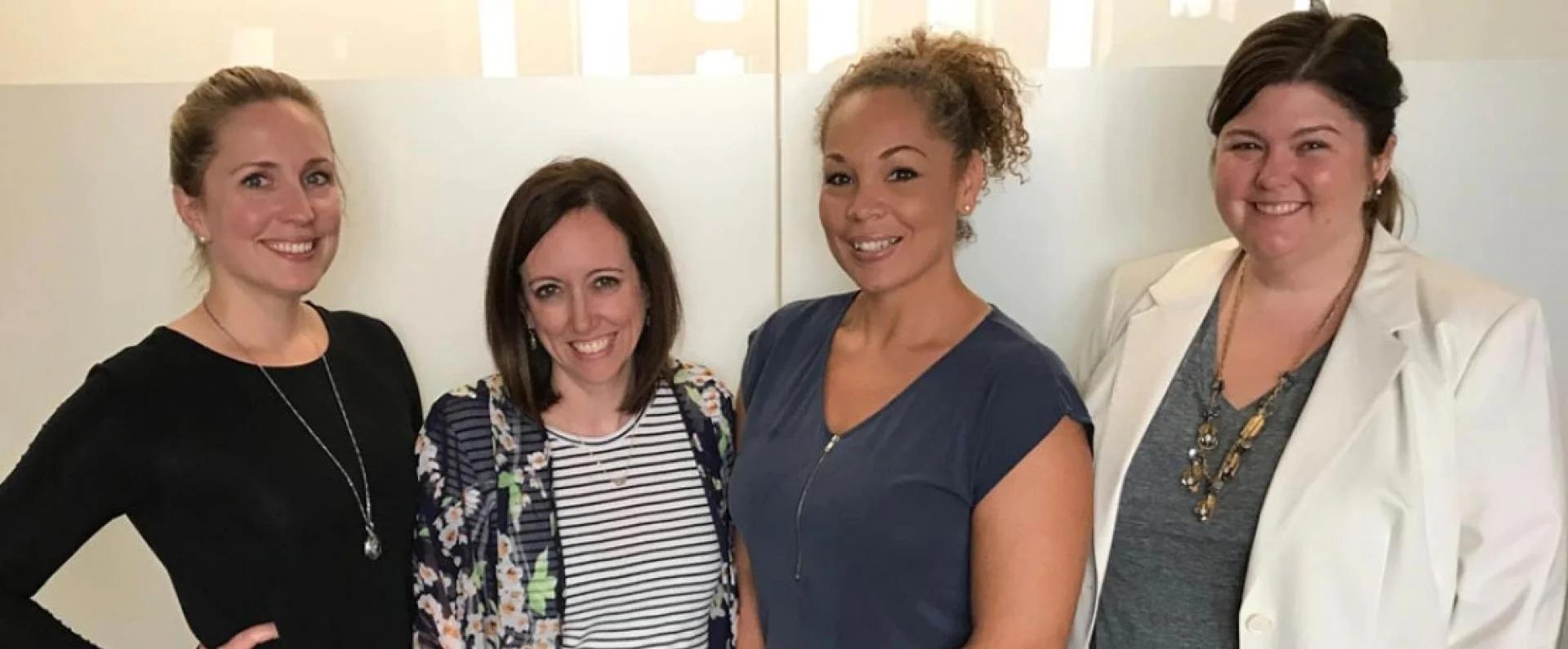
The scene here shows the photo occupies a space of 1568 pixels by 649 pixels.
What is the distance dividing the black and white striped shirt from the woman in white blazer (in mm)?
510

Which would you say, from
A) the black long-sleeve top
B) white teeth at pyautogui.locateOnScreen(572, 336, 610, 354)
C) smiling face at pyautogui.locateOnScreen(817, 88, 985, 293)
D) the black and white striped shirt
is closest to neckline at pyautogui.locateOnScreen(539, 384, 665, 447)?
the black and white striped shirt

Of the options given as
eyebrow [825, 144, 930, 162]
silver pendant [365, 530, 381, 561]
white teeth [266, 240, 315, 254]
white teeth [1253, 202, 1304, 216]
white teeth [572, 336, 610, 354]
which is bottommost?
silver pendant [365, 530, 381, 561]

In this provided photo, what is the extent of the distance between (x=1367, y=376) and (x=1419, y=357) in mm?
60

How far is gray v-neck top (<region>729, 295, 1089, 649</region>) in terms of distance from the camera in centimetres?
130

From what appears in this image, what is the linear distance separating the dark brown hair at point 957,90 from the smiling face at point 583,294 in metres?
0.33

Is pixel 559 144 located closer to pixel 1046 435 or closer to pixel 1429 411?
pixel 1046 435

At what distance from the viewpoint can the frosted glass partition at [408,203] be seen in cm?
195

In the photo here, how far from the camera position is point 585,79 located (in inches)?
76.6

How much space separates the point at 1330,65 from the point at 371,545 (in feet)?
4.32

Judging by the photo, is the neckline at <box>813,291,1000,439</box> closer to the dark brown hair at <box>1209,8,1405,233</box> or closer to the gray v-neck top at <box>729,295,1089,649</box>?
the gray v-neck top at <box>729,295,1089,649</box>

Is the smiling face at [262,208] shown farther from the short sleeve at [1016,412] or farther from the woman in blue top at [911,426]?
the short sleeve at [1016,412]

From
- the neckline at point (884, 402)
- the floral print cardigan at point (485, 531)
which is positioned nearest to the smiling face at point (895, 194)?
the neckline at point (884, 402)

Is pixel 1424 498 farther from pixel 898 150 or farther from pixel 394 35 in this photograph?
pixel 394 35

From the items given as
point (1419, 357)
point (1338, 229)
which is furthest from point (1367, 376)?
point (1338, 229)
